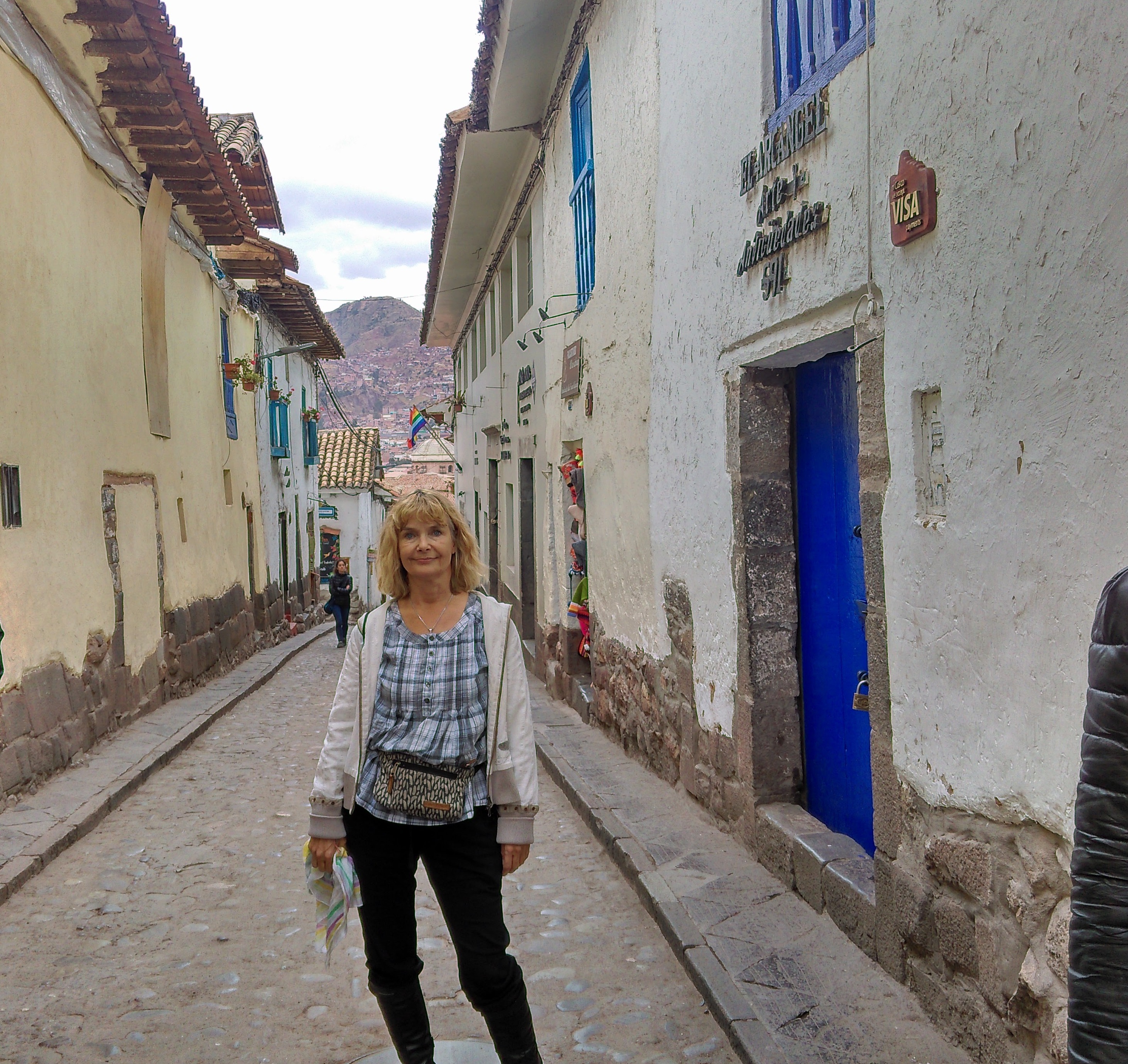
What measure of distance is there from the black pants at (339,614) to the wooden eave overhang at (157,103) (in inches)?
353

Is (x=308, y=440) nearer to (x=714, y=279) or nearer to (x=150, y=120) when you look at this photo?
(x=150, y=120)

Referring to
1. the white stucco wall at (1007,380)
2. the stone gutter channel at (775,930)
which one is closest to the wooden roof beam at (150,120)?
the stone gutter channel at (775,930)

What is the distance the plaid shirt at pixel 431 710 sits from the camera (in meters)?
2.70

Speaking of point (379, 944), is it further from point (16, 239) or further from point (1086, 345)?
point (16, 239)

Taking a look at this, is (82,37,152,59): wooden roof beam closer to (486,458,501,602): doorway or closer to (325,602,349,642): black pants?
(486,458,501,602): doorway

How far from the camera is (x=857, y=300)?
12.1ft

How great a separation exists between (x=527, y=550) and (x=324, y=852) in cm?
A: 973

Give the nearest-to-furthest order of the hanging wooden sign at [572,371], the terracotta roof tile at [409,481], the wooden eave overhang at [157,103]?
1. the wooden eave overhang at [157,103]
2. the hanging wooden sign at [572,371]
3. the terracotta roof tile at [409,481]

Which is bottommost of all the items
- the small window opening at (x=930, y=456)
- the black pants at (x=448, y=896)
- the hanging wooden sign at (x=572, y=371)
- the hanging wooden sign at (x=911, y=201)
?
the black pants at (x=448, y=896)

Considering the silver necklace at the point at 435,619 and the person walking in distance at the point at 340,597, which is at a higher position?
the silver necklace at the point at 435,619

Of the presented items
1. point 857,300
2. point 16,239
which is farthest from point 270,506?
point 857,300

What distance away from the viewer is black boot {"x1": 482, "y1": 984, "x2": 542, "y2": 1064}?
2.74m

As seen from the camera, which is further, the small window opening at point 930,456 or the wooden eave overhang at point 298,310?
the wooden eave overhang at point 298,310

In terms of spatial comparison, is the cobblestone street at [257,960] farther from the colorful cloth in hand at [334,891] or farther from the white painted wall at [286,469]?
the white painted wall at [286,469]
